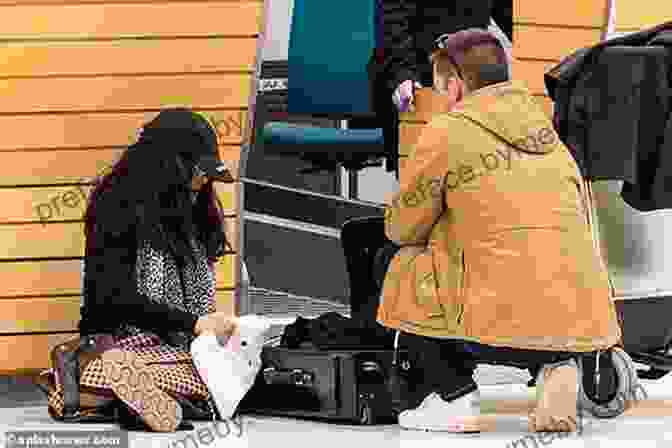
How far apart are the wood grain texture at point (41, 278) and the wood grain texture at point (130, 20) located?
28.3 inches

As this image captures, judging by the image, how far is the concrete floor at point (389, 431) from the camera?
4844mm

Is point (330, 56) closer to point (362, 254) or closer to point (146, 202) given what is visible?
point (362, 254)

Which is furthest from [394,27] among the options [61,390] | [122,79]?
[61,390]

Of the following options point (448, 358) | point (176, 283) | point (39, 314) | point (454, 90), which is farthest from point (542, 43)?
point (39, 314)

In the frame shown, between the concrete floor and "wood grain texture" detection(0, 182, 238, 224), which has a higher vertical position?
"wood grain texture" detection(0, 182, 238, 224)

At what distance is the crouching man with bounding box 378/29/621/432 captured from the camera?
481 cm

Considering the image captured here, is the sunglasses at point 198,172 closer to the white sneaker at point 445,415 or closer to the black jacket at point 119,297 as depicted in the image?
the black jacket at point 119,297

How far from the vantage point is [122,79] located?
17.9 ft

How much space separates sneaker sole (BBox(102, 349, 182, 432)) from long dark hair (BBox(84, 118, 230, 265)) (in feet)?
1.15

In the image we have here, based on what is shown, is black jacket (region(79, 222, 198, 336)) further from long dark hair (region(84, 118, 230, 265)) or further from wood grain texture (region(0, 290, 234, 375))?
wood grain texture (region(0, 290, 234, 375))

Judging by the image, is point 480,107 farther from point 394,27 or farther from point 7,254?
point 7,254

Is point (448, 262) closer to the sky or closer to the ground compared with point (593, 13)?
closer to the ground

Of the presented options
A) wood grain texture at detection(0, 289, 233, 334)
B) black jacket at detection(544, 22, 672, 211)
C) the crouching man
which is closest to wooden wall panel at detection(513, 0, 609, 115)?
black jacket at detection(544, 22, 672, 211)

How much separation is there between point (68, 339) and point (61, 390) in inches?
18.0
